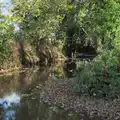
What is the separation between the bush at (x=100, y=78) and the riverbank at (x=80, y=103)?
0.38m

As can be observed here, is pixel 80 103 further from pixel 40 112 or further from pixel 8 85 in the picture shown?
pixel 8 85

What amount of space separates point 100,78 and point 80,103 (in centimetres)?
133

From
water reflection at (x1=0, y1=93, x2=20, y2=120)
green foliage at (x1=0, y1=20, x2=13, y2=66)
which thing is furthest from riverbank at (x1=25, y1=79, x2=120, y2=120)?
green foliage at (x1=0, y1=20, x2=13, y2=66)

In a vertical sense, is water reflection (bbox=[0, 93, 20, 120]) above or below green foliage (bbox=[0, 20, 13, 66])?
below

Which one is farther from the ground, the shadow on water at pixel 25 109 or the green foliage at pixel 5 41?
the green foliage at pixel 5 41

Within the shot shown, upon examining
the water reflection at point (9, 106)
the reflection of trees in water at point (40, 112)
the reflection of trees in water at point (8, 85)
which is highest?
the reflection of trees in water at point (8, 85)

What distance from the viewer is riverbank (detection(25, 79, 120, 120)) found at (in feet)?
30.5

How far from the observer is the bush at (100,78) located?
10.9m

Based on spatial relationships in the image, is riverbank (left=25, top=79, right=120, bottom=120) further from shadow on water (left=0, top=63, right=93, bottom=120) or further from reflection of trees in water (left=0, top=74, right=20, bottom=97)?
reflection of trees in water (left=0, top=74, right=20, bottom=97)

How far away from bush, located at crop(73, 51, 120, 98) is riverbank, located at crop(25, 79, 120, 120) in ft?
1.24

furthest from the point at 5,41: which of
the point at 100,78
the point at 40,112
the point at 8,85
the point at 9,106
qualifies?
the point at 40,112

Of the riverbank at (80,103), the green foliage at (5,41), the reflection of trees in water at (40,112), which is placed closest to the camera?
the riverbank at (80,103)

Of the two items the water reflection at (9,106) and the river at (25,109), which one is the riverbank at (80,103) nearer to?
the river at (25,109)

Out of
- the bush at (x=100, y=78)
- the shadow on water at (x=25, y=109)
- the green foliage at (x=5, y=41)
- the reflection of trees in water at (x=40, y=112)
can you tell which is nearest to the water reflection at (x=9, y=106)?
the shadow on water at (x=25, y=109)
